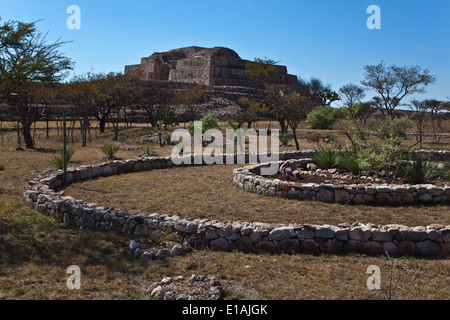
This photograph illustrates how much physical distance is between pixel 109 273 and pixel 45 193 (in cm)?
431

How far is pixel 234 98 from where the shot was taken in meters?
58.7

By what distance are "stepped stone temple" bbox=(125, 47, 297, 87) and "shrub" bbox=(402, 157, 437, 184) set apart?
59.5 m

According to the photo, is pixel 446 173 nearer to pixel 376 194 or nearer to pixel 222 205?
pixel 376 194

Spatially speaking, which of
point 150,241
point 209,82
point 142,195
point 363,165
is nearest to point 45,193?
point 142,195

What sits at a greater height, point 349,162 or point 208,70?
point 208,70

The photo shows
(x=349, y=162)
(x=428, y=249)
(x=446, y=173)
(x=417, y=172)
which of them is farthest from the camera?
(x=349, y=162)

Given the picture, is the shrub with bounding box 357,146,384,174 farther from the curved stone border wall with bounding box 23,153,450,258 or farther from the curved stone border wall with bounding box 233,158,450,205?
the curved stone border wall with bounding box 23,153,450,258

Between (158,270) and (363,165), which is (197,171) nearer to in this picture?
(363,165)

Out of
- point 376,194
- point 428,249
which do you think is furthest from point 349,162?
point 428,249

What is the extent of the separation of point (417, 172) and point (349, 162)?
195cm

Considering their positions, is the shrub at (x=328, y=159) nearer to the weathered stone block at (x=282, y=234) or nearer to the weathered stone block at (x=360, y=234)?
the weathered stone block at (x=360, y=234)

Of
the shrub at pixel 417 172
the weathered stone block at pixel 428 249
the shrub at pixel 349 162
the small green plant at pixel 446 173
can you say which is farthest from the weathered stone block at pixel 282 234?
the small green plant at pixel 446 173

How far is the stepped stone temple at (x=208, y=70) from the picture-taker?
69.2 metres

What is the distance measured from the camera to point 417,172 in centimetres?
997
